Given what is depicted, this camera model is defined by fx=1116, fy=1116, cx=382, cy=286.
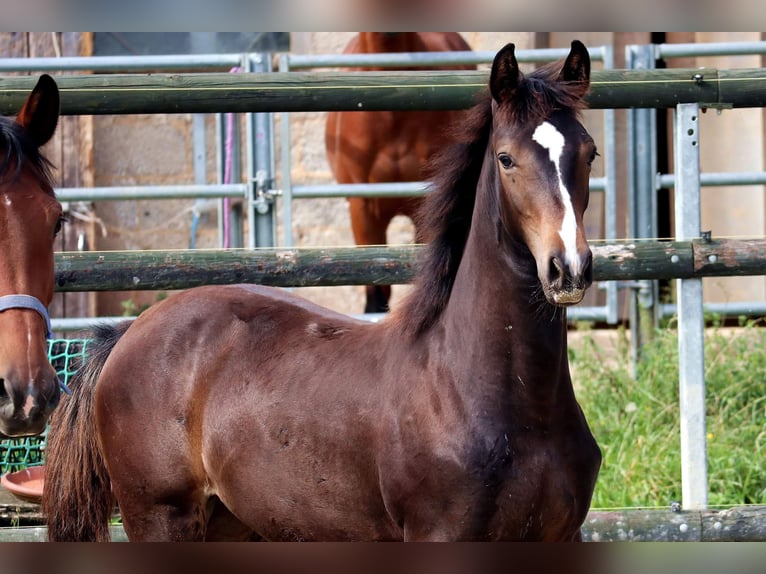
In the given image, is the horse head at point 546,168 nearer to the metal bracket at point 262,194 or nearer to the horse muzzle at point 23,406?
the horse muzzle at point 23,406

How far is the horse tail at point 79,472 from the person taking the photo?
348 centimetres

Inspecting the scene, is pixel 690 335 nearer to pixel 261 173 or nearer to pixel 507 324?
pixel 507 324

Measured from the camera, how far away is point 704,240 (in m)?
3.60

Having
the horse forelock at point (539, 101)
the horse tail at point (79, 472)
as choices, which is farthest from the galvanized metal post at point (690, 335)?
the horse tail at point (79, 472)

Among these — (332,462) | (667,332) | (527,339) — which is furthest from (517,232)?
(667,332)

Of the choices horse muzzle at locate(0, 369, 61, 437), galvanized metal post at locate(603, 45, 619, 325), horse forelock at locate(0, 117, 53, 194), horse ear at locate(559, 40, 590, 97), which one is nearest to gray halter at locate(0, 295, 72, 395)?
horse muzzle at locate(0, 369, 61, 437)

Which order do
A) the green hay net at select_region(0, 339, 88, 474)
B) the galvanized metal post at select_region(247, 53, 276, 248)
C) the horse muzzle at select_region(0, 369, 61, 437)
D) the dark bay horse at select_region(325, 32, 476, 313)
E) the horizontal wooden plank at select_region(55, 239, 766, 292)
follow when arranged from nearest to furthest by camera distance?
the horse muzzle at select_region(0, 369, 61, 437) → the horizontal wooden plank at select_region(55, 239, 766, 292) → the green hay net at select_region(0, 339, 88, 474) → the galvanized metal post at select_region(247, 53, 276, 248) → the dark bay horse at select_region(325, 32, 476, 313)

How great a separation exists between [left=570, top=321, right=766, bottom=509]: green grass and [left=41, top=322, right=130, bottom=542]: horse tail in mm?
1885

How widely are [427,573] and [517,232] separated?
86 cm

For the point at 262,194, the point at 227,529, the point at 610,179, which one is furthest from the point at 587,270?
the point at 610,179

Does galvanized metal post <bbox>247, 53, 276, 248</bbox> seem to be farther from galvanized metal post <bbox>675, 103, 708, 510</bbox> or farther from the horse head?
the horse head

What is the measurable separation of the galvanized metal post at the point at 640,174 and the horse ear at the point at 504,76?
3.11 meters

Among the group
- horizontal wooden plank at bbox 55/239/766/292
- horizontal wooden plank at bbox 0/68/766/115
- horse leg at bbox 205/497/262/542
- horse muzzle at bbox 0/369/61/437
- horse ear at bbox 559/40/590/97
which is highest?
horizontal wooden plank at bbox 0/68/766/115

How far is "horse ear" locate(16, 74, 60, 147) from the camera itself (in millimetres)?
2977
